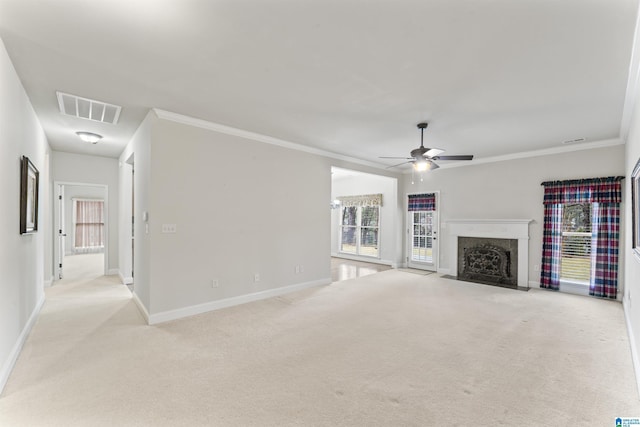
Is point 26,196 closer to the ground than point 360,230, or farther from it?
farther from it

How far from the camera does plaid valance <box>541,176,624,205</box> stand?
15.6 ft

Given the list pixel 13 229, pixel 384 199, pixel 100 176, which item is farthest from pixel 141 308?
pixel 384 199

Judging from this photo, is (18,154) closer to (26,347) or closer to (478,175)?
(26,347)

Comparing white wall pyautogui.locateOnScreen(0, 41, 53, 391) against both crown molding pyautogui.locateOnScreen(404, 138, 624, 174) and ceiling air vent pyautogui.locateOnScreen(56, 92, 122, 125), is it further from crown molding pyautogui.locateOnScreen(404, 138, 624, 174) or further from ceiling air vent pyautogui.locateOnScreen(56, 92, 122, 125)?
crown molding pyautogui.locateOnScreen(404, 138, 624, 174)

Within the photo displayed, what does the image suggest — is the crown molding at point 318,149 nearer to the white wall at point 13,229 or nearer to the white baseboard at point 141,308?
the white wall at point 13,229

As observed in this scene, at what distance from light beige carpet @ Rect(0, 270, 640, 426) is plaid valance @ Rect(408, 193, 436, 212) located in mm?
3334

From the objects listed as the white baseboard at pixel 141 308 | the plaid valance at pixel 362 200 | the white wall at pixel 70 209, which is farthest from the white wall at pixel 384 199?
the white wall at pixel 70 209

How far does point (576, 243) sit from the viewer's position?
5211 mm

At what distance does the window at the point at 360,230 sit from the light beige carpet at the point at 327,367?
442cm

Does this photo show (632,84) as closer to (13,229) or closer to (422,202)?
(422,202)

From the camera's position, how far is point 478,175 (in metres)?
6.41

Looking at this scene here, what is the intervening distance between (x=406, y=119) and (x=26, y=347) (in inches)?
194

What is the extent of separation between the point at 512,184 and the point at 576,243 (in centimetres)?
148

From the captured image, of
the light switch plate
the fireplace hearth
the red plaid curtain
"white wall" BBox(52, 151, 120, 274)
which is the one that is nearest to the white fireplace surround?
the fireplace hearth
